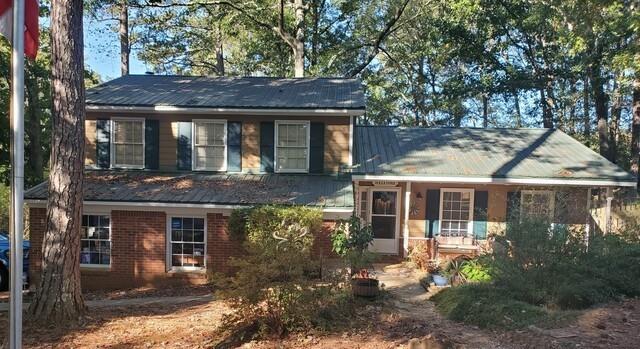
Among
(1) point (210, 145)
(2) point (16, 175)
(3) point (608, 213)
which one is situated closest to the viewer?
(2) point (16, 175)

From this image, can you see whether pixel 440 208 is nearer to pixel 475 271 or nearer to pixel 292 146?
pixel 475 271

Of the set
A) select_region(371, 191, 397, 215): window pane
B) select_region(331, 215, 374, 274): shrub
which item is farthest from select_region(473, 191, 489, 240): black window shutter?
select_region(331, 215, 374, 274): shrub

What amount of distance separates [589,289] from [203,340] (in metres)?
6.07

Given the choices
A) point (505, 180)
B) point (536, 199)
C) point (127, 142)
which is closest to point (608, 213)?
point (536, 199)

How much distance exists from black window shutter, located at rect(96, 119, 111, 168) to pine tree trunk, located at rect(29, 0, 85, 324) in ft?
20.0

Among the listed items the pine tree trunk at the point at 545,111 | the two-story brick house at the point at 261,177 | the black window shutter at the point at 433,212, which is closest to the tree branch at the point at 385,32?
the two-story brick house at the point at 261,177

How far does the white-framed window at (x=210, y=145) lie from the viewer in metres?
13.2

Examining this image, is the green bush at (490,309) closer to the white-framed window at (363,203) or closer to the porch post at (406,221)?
the porch post at (406,221)

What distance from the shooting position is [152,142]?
43.7 ft

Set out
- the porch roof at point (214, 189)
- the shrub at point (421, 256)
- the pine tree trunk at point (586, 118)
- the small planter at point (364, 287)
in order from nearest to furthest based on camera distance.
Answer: the small planter at point (364, 287)
the porch roof at point (214, 189)
the shrub at point (421, 256)
the pine tree trunk at point (586, 118)

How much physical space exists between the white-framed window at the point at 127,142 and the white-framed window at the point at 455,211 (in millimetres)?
9056

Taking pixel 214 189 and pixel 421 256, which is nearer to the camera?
pixel 214 189

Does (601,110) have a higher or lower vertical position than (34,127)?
higher

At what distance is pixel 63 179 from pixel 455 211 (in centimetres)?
1048
